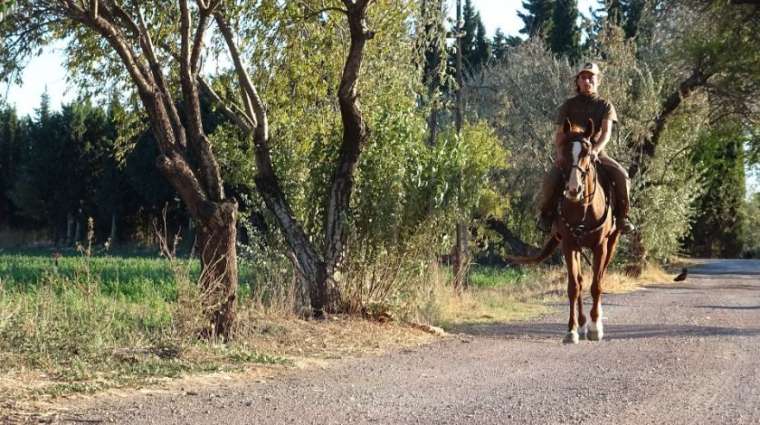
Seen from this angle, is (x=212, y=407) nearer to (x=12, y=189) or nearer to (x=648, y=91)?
(x=648, y=91)

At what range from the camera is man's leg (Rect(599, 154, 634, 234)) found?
1155 cm

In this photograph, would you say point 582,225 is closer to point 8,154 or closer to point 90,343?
point 90,343

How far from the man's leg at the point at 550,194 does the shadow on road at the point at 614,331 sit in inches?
237

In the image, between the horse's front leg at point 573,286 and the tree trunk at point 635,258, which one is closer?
the horse's front leg at point 573,286

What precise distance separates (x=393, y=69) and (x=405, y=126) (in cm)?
128

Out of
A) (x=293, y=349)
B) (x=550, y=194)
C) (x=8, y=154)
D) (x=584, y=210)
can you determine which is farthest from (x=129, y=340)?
(x=8, y=154)

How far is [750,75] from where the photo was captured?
88.6 feet

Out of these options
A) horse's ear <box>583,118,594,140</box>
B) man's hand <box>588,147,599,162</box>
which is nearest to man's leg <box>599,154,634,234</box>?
man's hand <box>588,147,599,162</box>

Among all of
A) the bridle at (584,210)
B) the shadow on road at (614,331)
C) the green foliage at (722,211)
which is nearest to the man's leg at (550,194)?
the bridle at (584,210)

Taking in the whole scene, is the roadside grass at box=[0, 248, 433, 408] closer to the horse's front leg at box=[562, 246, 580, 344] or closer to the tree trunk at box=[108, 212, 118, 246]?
the horse's front leg at box=[562, 246, 580, 344]

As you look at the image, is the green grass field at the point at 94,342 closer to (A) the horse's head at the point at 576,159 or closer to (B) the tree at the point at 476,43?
(A) the horse's head at the point at 576,159

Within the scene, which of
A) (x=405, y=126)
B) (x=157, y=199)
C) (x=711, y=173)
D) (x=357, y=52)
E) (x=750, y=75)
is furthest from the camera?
(x=157, y=199)

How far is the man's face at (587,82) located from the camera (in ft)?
34.0

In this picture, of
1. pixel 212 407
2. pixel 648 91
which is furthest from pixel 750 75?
pixel 212 407
